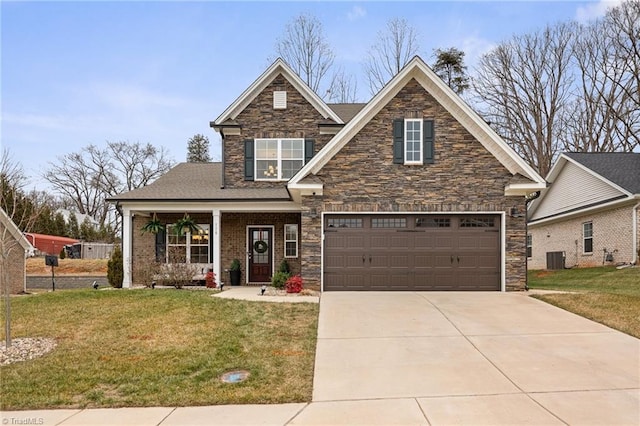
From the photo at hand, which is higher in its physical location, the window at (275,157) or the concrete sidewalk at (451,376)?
the window at (275,157)

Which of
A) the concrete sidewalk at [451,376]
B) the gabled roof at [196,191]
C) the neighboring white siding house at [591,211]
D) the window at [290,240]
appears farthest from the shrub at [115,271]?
the neighboring white siding house at [591,211]

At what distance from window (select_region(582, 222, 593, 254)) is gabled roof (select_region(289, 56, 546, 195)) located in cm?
1045

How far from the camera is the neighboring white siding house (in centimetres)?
1834

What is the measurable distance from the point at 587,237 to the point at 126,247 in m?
20.3

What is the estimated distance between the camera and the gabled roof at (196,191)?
15.1 metres

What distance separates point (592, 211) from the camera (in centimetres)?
2038

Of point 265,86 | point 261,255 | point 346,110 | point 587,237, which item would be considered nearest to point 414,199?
point 261,255

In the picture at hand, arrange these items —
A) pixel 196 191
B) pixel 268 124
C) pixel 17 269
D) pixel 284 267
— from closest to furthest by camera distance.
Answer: pixel 284 267
pixel 196 191
pixel 268 124
pixel 17 269

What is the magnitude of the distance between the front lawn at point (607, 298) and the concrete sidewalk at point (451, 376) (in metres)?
0.47

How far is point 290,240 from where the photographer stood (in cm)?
1667

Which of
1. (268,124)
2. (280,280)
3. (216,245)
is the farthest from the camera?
(268,124)

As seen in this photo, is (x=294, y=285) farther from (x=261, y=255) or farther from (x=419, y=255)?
(x=261, y=255)

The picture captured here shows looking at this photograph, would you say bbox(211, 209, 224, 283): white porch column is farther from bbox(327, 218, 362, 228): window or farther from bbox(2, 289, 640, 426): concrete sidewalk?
bbox(2, 289, 640, 426): concrete sidewalk

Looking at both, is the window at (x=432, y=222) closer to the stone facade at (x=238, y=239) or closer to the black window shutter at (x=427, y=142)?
the black window shutter at (x=427, y=142)
